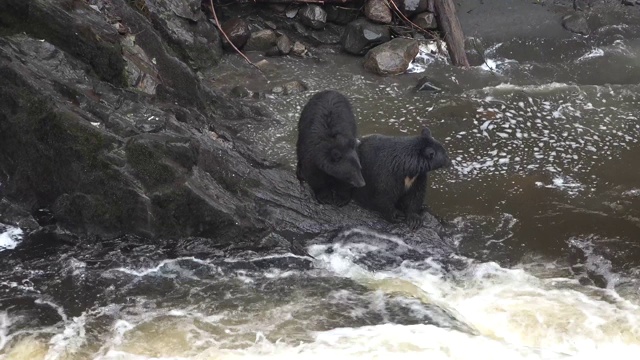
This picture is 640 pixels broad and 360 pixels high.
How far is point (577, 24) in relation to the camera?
459 inches

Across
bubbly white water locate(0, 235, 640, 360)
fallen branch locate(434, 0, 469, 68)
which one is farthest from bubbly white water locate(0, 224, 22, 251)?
fallen branch locate(434, 0, 469, 68)

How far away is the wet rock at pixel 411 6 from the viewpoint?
11.4 m

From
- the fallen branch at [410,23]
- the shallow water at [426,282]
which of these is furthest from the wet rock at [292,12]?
the shallow water at [426,282]

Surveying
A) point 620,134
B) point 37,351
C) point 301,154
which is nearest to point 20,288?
point 37,351

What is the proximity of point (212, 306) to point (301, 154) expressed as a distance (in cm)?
188

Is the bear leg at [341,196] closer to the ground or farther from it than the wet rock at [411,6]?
closer to the ground

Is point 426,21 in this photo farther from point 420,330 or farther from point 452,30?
point 420,330

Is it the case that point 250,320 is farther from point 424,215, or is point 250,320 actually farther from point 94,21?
point 94,21

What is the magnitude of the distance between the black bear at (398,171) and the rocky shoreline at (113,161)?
0.53 feet

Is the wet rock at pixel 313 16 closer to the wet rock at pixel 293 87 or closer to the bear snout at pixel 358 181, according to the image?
the wet rock at pixel 293 87

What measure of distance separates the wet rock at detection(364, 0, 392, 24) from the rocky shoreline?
4278mm

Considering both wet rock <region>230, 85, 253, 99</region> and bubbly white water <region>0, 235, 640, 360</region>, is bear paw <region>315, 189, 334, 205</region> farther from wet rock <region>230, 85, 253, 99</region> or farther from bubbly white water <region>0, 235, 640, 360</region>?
wet rock <region>230, 85, 253, 99</region>

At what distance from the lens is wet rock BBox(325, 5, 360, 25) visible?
38.0 feet

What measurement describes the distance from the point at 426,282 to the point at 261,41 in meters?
6.08
